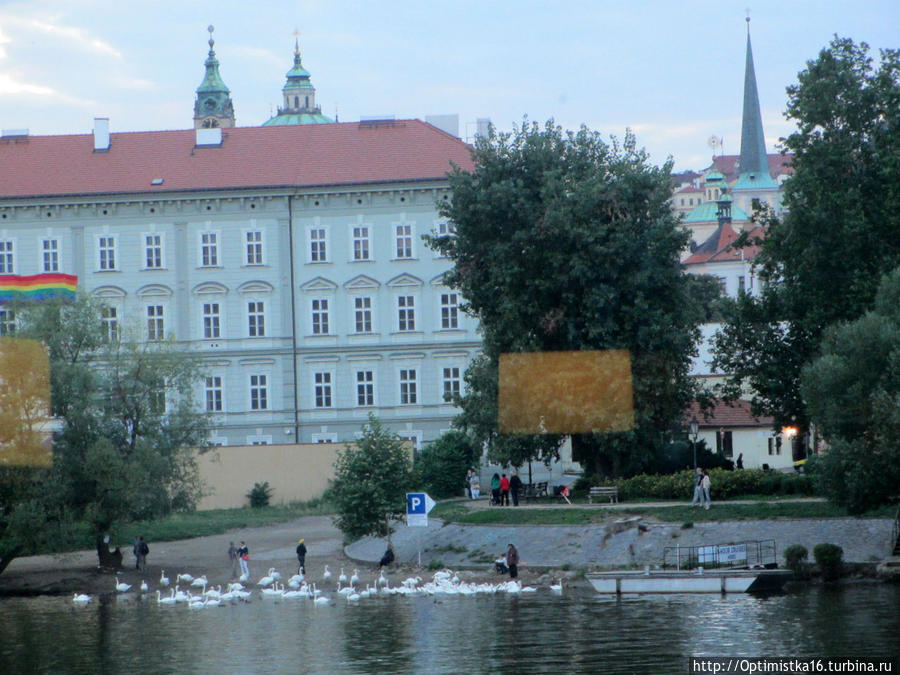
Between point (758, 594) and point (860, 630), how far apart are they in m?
9.04

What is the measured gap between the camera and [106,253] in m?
76.0

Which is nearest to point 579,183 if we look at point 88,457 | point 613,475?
point 613,475

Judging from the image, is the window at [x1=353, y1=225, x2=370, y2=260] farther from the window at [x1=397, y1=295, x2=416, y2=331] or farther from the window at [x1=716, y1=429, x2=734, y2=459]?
the window at [x1=716, y1=429, x2=734, y2=459]

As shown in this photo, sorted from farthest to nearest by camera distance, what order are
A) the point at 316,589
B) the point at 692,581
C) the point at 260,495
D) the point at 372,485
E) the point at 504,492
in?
1. the point at 260,495
2. the point at 504,492
3. the point at 372,485
4. the point at 316,589
5. the point at 692,581

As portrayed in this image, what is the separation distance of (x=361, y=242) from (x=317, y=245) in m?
2.36

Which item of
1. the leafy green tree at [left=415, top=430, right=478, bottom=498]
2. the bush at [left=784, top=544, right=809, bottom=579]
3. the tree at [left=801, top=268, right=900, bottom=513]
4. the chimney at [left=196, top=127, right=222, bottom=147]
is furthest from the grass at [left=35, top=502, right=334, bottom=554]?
the tree at [left=801, top=268, right=900, bottom=513]

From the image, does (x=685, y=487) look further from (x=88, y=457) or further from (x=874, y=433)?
(x=88, y=457)

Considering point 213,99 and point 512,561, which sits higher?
point 213,99

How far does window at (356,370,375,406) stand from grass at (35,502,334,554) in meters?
7.42

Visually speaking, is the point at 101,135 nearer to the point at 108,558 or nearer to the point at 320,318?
the point at 320,318

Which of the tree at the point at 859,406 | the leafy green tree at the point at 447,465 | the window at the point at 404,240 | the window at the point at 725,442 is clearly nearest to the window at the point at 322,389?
the window at the point at 404,240

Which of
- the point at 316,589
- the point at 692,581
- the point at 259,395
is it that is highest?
the point at 259,395

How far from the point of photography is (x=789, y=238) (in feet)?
173

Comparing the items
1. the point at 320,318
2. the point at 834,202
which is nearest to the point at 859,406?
the point at 834,202
